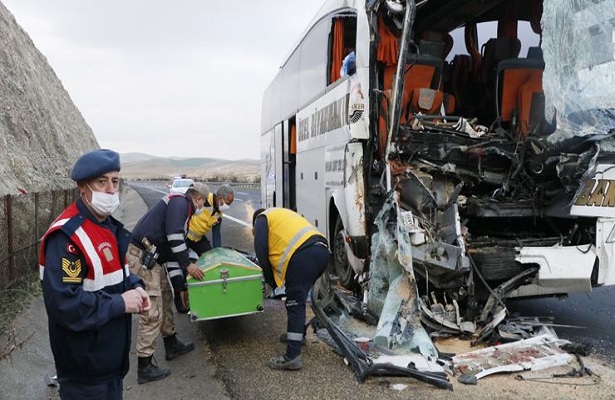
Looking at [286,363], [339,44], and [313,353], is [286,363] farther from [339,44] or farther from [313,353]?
[339,44]

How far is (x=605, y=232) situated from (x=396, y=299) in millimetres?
2220

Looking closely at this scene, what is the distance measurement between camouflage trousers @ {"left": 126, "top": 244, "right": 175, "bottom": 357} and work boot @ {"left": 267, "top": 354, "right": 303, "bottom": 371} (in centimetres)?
100

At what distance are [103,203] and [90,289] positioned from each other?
407 millimetres

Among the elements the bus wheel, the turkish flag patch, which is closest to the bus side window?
the bus wheel

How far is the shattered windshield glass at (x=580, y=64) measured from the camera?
490cm

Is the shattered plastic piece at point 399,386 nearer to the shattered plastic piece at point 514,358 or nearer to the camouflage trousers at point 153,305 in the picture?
the shattered plastic piece at point 514,358

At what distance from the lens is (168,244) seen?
197 inches

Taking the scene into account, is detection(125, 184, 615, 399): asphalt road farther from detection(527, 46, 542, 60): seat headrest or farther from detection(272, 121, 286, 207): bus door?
detection(272, 121, 286, 207): bus door

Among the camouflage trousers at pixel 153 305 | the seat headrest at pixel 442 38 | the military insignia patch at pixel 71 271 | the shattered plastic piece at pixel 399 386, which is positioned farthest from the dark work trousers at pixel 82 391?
the seat headrest at pixel 442 38

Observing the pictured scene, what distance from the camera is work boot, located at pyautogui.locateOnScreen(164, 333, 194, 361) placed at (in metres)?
5.03

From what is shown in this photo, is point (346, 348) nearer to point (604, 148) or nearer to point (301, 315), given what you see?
point (301, 315)

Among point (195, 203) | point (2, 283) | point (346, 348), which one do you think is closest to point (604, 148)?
point (346, 348)

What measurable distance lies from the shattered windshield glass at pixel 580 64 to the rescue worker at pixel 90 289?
13.3 feet

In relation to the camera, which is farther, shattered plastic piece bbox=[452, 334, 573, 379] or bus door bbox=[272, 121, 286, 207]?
bus door bbox=[272, 121, 286, 207]
